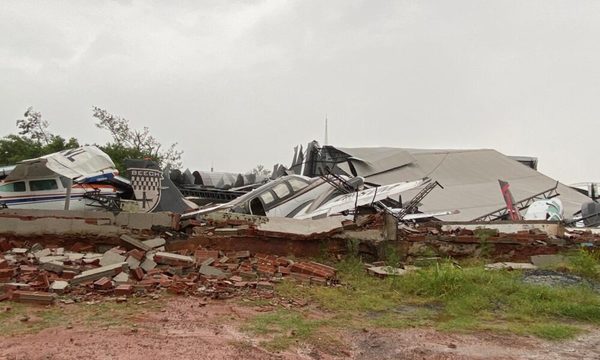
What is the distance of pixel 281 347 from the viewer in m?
4.38

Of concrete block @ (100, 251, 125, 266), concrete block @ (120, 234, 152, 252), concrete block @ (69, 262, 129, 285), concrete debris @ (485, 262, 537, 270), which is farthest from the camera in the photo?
concrete block @ (120, 234, 152, 252)

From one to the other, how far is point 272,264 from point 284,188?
18.0 ft

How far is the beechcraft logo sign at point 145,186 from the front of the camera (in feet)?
43.6

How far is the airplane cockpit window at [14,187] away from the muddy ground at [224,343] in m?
9.84

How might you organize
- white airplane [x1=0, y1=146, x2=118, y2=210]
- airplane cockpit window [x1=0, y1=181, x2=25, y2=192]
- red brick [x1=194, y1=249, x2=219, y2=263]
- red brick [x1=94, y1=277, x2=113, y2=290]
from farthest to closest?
1. airplane cockpit window [x1=0, y1=181, x2=25, y2=192]
2. white airplane [x1=0, y1=146, x2=118, y2=210]
3. red brick [x1=194, y1=249, x2=219, y2=263]
4. red brick [x1=94, y1=277, x2=113, y2=290]

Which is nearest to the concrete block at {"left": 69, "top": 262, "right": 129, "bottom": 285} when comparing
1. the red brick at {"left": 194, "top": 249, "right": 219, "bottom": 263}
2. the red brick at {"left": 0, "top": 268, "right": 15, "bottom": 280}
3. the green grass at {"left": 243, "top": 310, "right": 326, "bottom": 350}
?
the red brick at {"left": 0, "top": 268, "right": 15, "bottom": 280}

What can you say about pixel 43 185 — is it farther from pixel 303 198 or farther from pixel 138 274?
pixel 138 274

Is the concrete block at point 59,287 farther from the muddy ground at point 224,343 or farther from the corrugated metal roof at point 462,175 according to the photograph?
Answer: the corrugated metal roof at point 462,175

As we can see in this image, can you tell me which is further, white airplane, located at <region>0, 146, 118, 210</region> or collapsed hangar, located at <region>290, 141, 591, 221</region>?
collapsed hangar, located at <region>290, 141, 591, 221</region>

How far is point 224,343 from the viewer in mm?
4383

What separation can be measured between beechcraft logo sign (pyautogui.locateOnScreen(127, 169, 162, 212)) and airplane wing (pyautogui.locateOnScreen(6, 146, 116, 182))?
89 centimetres

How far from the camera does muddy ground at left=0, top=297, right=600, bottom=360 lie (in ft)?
13.3

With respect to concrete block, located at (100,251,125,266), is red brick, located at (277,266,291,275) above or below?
below

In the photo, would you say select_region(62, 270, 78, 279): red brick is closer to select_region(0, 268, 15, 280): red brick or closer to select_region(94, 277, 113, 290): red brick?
select_region(0, 268, 15, 280): red brick
